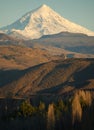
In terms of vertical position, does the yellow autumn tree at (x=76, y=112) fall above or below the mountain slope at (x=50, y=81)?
below

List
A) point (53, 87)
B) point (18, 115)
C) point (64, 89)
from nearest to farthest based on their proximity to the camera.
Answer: point (18, 115) < point (64, 89) < point (53, 87)

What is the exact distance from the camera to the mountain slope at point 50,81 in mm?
169250

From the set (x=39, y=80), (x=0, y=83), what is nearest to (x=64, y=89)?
(x=39, y=80)

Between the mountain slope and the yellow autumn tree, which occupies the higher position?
the mountain slope

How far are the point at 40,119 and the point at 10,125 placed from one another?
7.56m

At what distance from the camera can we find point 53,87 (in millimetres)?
176375

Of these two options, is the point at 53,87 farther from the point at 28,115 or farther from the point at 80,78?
the point at 28,115

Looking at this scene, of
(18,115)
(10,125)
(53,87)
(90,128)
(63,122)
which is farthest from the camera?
(53,87)

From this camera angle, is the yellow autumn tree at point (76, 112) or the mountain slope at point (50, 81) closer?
the yellow autumn tree at point (76, 112)

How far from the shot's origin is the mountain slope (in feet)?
555

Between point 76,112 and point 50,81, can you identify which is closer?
point 76,112

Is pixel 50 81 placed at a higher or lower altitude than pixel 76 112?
higher

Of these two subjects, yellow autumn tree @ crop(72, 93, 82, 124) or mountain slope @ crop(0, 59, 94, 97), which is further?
mountain slope @ crop(0, 59, 94, 97)

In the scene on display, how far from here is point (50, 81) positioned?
185125mm
